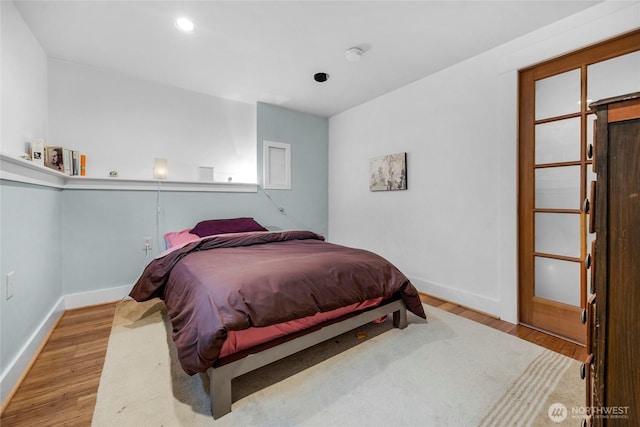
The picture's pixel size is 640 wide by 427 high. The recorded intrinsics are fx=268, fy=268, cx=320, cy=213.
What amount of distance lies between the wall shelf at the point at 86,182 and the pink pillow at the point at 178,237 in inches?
20.2

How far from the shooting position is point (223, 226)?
3.04m

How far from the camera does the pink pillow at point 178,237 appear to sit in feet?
8.56

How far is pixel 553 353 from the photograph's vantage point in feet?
5.85

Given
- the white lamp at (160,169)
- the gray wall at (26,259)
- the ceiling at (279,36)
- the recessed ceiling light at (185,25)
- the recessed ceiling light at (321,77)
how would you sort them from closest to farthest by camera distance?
the gray wall at (26,259), the ceiling at (279,36), the recessed ceiling light at (185,25), the recessed ceiling light at (321,77), the white lamp at (160,169)

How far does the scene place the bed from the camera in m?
1.28

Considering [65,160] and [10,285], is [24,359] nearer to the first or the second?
[10,285]

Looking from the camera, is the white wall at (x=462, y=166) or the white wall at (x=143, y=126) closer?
the white wall at (x=462, y=166)

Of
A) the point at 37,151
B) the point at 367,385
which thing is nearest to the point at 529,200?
the point at 367,385

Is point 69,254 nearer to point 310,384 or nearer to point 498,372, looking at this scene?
A: point 310,384

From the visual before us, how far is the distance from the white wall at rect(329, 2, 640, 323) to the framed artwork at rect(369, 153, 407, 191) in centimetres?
8

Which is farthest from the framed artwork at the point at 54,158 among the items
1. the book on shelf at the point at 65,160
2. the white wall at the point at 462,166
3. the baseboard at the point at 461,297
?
the baseboard at the point at 461,297

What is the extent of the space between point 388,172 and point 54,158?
10.8 feet

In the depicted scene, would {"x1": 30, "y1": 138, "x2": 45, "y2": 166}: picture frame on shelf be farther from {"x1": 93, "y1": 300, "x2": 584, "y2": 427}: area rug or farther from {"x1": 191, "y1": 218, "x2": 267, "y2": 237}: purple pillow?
{"x1": 93, "y1": 300, "x2": 584, "y2": 427}: area rug

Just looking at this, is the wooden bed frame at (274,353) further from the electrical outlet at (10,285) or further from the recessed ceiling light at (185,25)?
the recessed ceiling light at (185,25)
